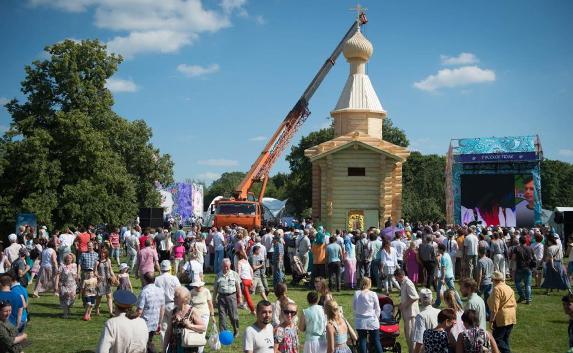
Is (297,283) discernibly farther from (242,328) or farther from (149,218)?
(149,218)

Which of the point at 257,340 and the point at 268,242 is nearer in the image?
the point at 257,340

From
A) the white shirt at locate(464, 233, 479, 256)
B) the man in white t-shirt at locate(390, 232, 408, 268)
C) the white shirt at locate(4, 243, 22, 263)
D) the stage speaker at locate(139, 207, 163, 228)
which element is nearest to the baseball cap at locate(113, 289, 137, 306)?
the white shirt at locate(4, 243, 22, 263)

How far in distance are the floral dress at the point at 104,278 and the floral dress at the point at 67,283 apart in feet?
2.02

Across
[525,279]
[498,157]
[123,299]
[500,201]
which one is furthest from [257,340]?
[498,157]

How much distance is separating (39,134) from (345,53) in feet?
64.7

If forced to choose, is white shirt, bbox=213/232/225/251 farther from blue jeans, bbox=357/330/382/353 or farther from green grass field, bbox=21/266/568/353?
blue jeans, bbox=357/330/382/353

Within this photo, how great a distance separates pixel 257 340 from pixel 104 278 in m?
8.70

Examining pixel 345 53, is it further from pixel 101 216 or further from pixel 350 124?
pixel 101 216

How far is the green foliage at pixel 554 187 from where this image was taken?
80625mm

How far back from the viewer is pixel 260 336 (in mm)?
6488

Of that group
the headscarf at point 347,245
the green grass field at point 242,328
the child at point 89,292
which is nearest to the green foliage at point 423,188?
the headscarf at point 347,245

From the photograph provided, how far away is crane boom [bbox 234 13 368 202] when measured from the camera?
3781cm

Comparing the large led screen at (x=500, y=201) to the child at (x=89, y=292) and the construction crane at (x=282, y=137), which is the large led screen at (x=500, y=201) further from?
the child at (x=89, y=292)

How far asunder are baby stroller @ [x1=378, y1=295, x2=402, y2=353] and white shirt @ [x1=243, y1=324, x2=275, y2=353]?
3924mm
